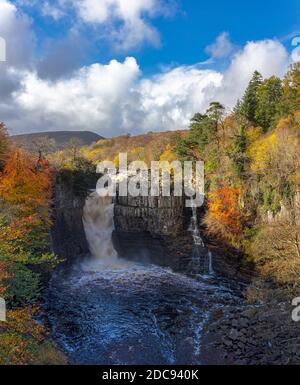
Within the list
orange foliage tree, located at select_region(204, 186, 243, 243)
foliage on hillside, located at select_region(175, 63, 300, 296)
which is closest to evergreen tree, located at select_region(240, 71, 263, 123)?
foliage on hillside, located at select_region(175, 63, 300, 296)

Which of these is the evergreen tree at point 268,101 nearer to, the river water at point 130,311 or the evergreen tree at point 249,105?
the evergreen tree at point 249,105

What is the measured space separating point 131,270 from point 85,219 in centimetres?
1066

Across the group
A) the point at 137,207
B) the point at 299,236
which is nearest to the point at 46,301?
the point at 137,207

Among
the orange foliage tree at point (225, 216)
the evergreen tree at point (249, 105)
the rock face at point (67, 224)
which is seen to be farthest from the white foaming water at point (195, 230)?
the evergreen tree at point (249, 105)

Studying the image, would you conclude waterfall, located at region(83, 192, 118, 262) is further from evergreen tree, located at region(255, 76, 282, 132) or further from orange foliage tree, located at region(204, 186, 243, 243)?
evergreen tree, located at region(255, 76, 282, 132)

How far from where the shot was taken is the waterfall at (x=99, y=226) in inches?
1703

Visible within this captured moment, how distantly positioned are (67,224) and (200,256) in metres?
16.5

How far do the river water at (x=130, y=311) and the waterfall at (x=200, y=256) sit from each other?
2045mm

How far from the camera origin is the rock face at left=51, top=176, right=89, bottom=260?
39134mm

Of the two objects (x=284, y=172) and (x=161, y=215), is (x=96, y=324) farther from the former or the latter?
(x=284, y=172)

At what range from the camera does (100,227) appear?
45.0 metres

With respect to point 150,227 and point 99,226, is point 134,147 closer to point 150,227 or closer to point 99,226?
point 99,226

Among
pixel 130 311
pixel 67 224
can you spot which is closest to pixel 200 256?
pixel 130 311

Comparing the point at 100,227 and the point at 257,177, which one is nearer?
the point at 257,177
